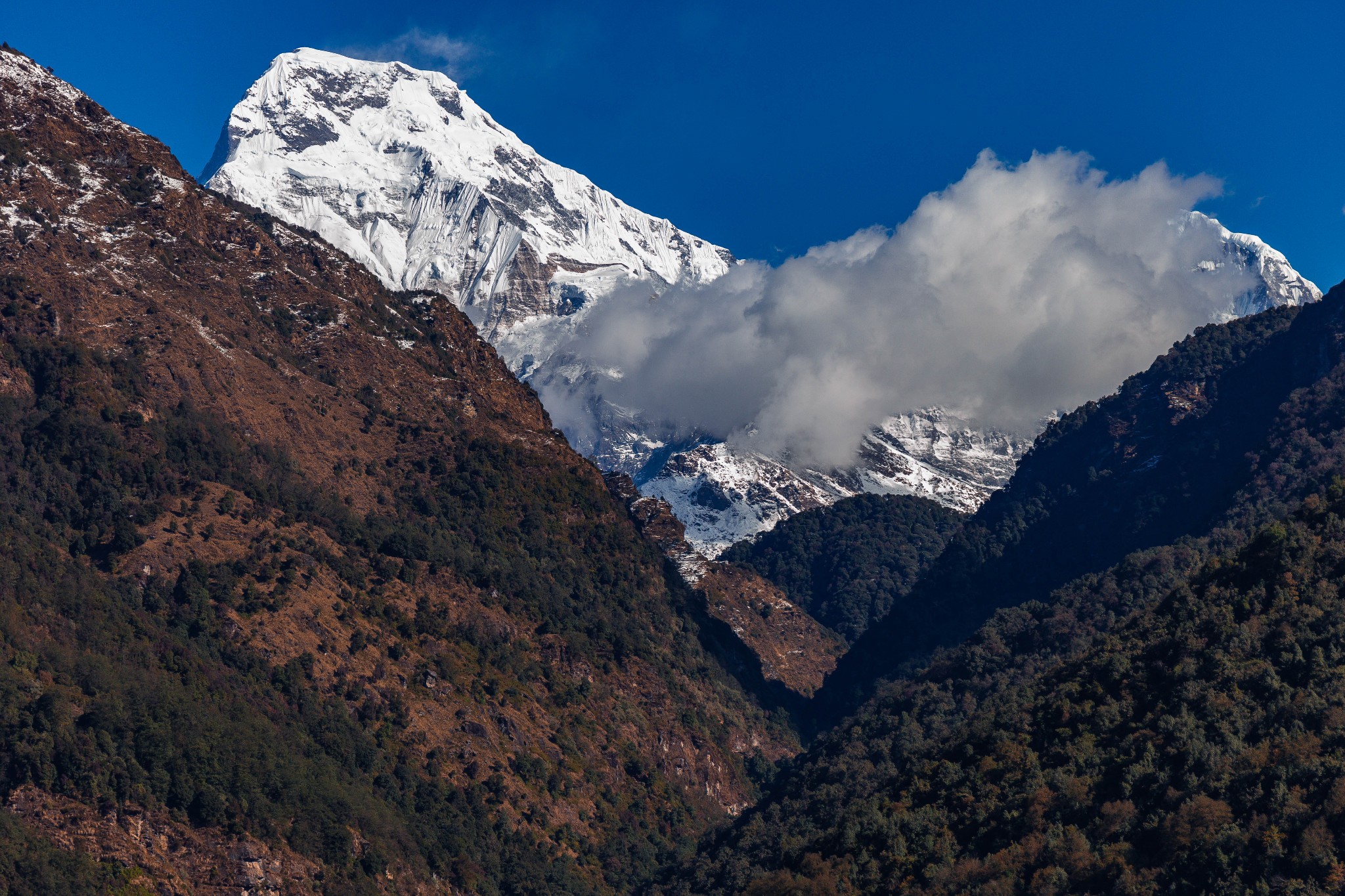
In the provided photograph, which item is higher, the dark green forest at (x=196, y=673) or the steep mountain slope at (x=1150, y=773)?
the steep mountain slope at (x=1150, y=773)

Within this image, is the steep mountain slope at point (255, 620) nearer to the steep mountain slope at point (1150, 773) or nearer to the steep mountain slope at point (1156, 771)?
the steep mountain slope at point (1150, 773)

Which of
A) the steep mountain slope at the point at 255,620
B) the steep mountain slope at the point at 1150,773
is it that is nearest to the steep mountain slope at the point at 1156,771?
the steep mountain slope at the point at 1150,773

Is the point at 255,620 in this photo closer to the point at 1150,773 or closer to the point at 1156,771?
the point at 1150,773

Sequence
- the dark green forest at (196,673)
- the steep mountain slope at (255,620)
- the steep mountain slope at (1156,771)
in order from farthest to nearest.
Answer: the steep mountain slope at (255,620) → the dark green forest at (196,673) → the steep mountain slope at (1156,771)

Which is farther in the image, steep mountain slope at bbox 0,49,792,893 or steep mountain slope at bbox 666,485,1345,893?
steep mountain slope at bbox 0,49,792,893

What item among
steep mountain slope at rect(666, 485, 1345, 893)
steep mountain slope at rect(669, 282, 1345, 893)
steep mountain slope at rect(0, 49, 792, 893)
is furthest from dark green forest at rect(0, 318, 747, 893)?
steep mountain slope at rect(666, 485, 1345, 893)

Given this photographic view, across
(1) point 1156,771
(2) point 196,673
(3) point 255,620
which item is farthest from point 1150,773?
(3) point 255,620

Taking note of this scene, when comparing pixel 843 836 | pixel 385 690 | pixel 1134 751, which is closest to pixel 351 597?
pixel 385 690

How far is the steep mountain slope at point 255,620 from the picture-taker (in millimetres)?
116062

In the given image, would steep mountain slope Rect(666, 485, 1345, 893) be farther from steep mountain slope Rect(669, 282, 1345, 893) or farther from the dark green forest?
the dark green forest

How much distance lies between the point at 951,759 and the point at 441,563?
7578 centimetres

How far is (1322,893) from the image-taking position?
75.4 meters

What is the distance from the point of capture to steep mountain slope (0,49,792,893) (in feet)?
381

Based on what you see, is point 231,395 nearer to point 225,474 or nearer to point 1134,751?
point 225,474
